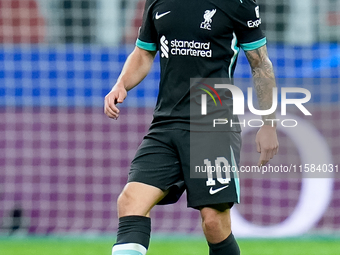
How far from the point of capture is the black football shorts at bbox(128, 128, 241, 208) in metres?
3.08

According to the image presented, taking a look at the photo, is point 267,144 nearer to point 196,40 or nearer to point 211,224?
point 211,224

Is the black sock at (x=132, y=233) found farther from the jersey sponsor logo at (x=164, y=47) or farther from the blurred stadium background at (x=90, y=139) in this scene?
the blurred stadium background at (x=90, y=139)

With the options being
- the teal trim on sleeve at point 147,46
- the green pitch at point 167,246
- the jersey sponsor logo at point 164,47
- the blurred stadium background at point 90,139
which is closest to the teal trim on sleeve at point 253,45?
the jersey sponsor logo at point 164,47

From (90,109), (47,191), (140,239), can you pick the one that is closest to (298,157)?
(90,109)

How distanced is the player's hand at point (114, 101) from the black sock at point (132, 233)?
50 cm

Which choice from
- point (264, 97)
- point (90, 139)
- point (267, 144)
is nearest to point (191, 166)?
point (267, 144)

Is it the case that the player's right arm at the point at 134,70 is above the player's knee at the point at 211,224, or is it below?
above

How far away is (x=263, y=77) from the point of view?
327 centimetres

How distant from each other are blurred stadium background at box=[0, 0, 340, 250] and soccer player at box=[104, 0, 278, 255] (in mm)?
3363

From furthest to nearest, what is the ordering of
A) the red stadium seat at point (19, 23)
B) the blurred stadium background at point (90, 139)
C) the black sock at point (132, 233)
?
the red stadium seat at point (19, 23) → the blurred stadium background at point (90, 139) → the black sock at point (132, 233)

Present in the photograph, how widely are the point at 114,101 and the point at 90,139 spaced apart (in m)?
3.69

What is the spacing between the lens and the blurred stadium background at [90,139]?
6590 millimetres

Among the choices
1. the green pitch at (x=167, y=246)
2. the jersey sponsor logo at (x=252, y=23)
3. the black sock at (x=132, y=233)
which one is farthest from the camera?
the green pitch at (x=167, y=246)

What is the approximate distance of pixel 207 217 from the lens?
310cm
